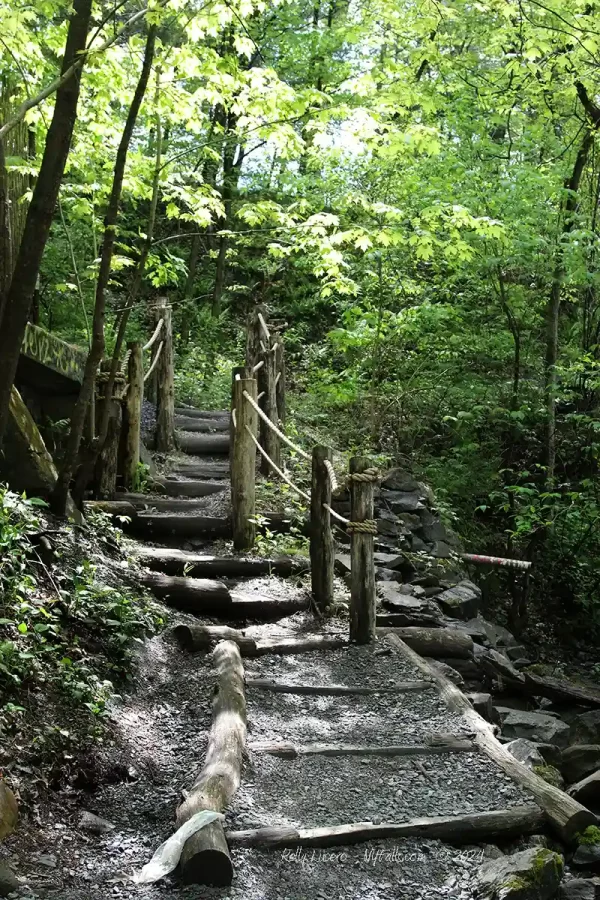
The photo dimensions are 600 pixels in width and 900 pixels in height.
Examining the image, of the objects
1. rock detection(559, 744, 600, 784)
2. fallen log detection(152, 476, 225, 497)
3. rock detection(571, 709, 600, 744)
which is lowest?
rock detection(571, 709, 600, 744)

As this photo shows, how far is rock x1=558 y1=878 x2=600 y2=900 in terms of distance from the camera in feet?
9.07

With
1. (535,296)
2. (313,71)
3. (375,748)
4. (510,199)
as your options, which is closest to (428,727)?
(375,748)

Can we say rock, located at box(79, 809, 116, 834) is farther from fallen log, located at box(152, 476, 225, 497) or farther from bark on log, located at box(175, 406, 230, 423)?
bark on log, located at box(175, 406, 230, 423)

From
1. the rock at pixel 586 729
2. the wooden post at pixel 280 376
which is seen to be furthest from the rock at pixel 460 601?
the wooden post at pixel 280 376

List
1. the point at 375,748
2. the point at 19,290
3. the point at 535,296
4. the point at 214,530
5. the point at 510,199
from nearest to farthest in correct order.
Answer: the point at 19,290
the point at 375,748
the point at 214,530
the point at 510,199
the point at 535,296

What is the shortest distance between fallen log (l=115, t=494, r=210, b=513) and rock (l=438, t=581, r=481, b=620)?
2.62m

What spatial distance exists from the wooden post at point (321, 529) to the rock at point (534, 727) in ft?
6.09

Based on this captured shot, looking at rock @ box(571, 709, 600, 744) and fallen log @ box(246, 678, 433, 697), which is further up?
fallen log @ box(246, 678, 433, 697)

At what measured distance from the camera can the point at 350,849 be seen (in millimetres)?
2830

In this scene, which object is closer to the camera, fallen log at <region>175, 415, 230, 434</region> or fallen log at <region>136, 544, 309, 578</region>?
fallen log at <region>136, 544, 309, 578</region>

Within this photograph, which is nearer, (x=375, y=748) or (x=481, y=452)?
(x=375, y=748)

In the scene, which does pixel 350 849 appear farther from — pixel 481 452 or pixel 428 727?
Result: pixel 481 452

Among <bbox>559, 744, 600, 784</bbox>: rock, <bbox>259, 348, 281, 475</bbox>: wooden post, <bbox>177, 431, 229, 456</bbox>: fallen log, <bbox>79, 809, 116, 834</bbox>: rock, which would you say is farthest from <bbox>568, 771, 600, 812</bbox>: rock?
<bbox>177, 431, 229, 456</bbox>: fallen log

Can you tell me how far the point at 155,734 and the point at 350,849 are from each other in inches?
51.1
